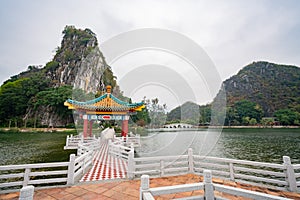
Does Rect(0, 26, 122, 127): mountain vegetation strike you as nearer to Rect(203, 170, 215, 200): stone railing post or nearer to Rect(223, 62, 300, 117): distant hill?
Rect(203, 170, 215, 200): stone railing post

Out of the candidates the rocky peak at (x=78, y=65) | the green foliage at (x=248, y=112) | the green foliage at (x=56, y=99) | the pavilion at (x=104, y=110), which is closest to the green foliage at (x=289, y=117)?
the green foliage at (x=248, y=112)

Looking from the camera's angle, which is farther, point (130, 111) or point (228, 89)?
point (228, 89)

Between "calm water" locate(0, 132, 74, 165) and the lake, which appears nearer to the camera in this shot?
"calm water" locate(0, 132, 74, 165)

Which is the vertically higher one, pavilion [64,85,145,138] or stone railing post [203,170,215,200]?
pavilion [64,85,145,138]

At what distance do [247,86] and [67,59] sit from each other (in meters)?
71.8

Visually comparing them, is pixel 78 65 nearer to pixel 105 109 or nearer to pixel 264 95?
pixel 105 109

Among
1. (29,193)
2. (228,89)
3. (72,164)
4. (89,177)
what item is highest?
(228,89)

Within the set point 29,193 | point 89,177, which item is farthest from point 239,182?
point 29,193

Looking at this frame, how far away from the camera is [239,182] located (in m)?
4.34

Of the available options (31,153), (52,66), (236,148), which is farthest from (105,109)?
(52,66)

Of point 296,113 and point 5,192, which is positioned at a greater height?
point 296,113

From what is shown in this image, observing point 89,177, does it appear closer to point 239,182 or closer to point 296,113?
point 239,182

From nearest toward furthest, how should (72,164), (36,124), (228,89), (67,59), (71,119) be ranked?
(72,164) < (36,124) < (71,119) < (67,59) < (228,89)

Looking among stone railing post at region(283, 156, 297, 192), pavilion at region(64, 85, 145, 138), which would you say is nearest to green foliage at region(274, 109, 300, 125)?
pavilion at region(64, 85, 145, 138)
